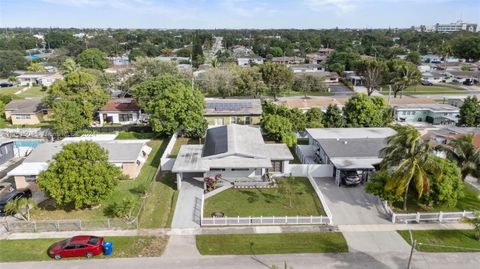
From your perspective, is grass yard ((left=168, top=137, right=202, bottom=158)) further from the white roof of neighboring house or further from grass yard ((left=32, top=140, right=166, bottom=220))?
the white roof of neighboring house

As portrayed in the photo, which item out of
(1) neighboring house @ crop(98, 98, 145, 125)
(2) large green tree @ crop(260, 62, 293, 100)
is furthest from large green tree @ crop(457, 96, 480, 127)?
(1) neighboring house @ crop(98, 98, 145, 125)

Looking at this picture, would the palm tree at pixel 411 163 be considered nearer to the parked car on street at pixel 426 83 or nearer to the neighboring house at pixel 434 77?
the parked car on street at pixel 426 83

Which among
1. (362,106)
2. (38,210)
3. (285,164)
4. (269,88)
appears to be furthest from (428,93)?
(38,210)

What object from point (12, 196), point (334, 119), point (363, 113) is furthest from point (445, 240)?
point (12, 196)

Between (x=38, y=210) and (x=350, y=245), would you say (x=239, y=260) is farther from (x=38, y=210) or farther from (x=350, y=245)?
(x=38, y=210)

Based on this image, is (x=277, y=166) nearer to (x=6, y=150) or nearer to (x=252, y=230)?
(x=252, y=230)
